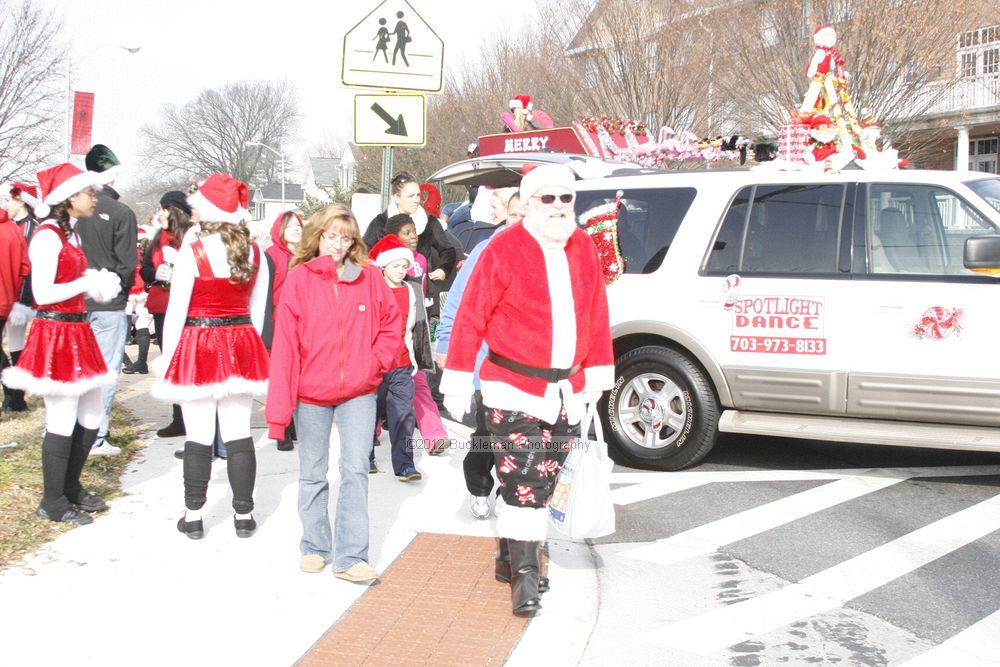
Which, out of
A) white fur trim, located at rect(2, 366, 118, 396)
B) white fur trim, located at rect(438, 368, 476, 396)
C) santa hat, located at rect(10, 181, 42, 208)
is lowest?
white fur trim, located at rect(2, 366, 118, 396)

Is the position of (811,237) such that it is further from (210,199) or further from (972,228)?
(210,199)

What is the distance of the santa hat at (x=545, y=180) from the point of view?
4637 millimetres

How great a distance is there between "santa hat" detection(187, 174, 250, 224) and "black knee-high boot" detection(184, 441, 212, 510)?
1161mm

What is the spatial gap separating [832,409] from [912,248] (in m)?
1.10

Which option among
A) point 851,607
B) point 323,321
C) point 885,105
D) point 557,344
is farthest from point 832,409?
point 885,105

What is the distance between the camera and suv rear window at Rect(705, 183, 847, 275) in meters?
6.98

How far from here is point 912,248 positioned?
6.74 m

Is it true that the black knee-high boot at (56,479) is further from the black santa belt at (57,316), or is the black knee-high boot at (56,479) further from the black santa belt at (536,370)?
the black santa belt at (536,370)

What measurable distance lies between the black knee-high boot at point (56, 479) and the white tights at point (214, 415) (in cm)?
72

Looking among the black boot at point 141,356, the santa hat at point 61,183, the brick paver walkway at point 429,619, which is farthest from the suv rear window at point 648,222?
the black boot at point 141,356

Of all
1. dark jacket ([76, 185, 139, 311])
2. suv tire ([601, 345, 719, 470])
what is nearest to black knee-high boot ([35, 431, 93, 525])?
dark jacket ([76, 185, 139, 311])

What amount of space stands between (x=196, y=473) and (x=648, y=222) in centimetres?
366

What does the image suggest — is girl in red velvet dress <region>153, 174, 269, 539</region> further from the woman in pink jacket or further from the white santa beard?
the white santa beard

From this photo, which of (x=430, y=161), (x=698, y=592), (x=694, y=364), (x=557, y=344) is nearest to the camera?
(x=557, y=344)
